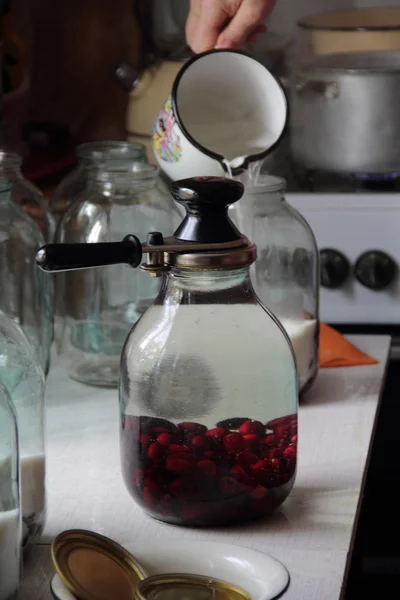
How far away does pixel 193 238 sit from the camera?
29.5 inches

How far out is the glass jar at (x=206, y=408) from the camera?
→ 77cm

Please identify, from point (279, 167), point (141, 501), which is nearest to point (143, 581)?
point (141, 501)

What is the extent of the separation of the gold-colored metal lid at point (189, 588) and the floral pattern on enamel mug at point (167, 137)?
517mm

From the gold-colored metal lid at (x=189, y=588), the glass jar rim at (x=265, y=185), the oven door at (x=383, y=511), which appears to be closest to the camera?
the gold-colored metal lid at (x=189, y=588)

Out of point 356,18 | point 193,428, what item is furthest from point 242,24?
point 193,428

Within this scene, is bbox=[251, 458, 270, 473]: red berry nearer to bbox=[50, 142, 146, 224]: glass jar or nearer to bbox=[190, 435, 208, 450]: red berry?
bbox=[190, 435, 208, 450]: red berry

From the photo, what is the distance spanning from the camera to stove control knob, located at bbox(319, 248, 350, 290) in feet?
4.84

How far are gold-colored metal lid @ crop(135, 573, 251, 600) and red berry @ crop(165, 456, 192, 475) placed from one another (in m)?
0.12

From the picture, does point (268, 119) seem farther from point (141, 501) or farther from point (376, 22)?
point (376, 22)

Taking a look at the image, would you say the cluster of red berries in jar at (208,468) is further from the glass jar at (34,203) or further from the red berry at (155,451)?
the glass jar at (34,203)

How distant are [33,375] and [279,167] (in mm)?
839

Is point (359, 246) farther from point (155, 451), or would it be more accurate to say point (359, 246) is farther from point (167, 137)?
point (155, 451)

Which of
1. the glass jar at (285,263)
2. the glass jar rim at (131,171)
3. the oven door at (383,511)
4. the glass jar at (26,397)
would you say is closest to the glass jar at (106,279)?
the glass jar rim at (131,171)

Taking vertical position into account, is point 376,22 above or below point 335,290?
above
